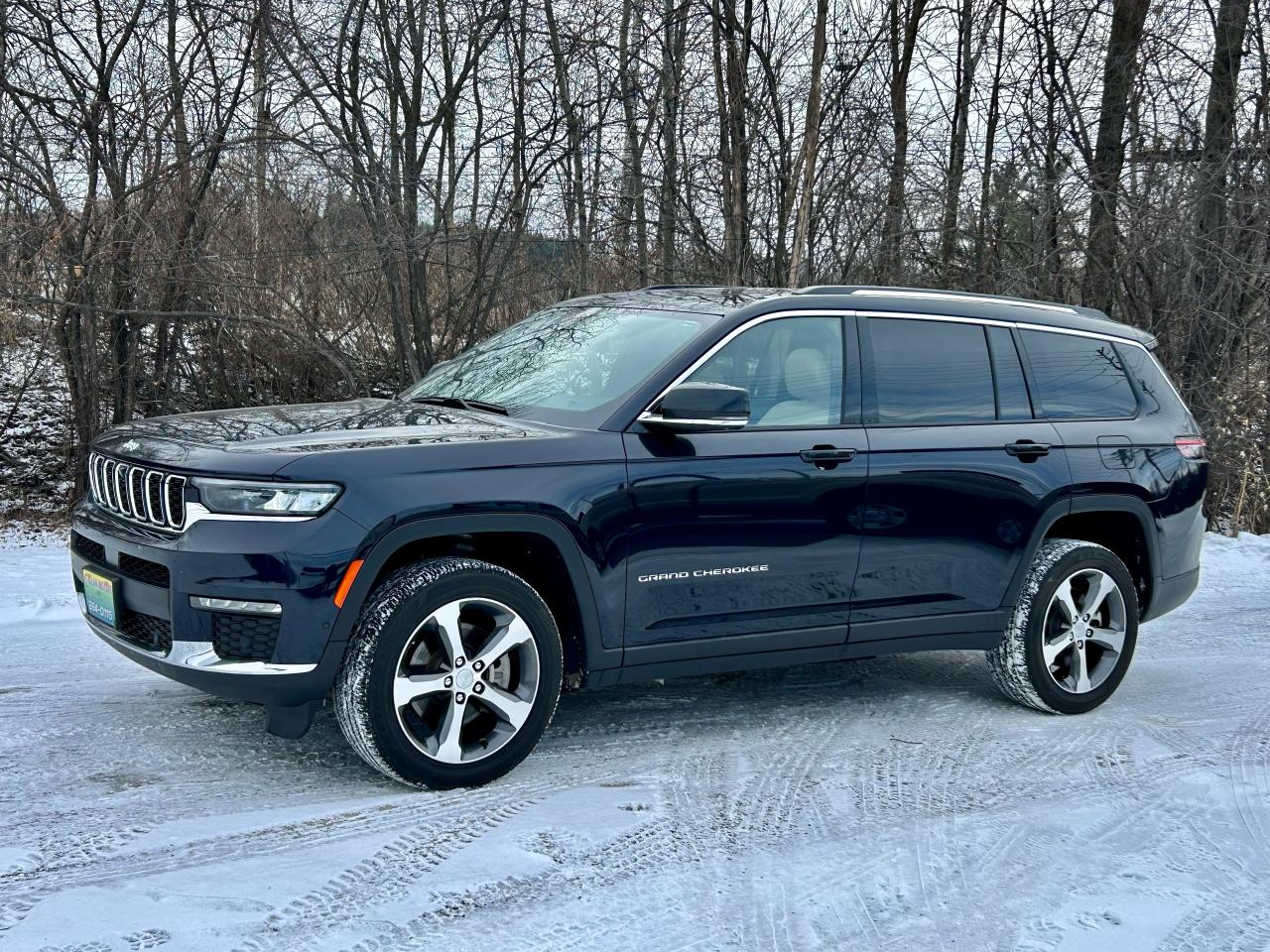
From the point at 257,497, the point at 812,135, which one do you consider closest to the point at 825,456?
the point at 257,497

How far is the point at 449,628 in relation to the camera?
→ 4.23 m

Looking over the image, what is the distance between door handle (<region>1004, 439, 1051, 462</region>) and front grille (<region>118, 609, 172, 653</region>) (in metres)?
3.49

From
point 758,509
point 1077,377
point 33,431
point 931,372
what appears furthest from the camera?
point 33,431

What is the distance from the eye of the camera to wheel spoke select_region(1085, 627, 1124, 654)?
18.9 feet

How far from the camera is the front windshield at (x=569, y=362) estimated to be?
484 centimetres

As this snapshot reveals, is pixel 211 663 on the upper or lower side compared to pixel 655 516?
lower

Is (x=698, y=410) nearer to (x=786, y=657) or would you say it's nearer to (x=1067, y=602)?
(x=786, y=657)

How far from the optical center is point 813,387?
16.7 ft

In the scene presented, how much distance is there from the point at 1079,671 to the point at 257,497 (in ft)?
12.3

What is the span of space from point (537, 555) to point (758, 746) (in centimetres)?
125

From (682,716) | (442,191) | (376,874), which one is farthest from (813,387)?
(442,191)

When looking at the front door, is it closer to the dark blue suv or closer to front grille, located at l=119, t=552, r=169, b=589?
the dark blue suv

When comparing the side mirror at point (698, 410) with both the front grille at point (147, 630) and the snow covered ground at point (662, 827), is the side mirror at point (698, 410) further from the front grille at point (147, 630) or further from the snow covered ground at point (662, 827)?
the front grille at point (147, 630)

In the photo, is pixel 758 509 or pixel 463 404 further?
pixel 463 404
